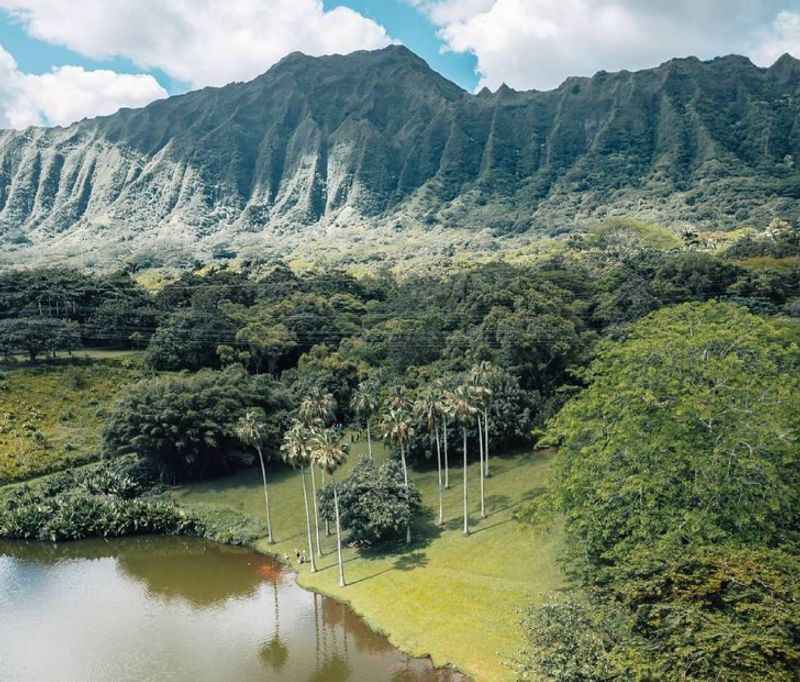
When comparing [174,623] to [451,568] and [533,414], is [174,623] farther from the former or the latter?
[533,414]

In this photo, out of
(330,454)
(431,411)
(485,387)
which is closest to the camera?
(330,454)

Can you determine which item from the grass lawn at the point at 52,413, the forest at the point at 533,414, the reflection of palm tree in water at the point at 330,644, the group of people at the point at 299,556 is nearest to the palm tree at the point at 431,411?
the forest at the point at 533,414

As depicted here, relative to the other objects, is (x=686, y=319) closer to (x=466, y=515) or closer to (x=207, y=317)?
(x=466, y=515)

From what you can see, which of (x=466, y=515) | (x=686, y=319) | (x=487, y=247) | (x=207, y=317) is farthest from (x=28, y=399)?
(x=487, y=247)

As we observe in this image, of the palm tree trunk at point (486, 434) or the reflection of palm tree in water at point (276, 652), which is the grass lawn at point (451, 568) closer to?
the palm tree trunk at point (486, 434)

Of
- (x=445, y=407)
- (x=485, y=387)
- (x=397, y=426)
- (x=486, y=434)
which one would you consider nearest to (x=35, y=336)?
(x=397, y=426)

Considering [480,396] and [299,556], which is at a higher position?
[480,396]
